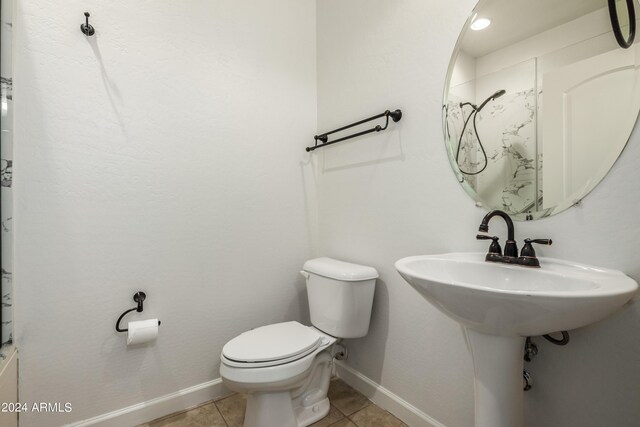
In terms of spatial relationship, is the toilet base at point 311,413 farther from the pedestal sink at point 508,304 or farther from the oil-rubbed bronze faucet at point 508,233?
the oil-rubbed bronze faucet at point 508,233

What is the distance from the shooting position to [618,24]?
0.83m

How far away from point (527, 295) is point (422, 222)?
0.69 metres

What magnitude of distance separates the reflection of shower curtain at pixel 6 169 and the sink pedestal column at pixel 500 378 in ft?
5.23

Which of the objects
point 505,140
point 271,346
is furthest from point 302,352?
point 505,140

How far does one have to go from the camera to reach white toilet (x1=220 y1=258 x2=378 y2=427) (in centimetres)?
117

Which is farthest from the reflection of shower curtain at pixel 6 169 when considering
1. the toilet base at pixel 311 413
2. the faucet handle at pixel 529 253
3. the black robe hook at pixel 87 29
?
the faucet handle at pixel 529 253

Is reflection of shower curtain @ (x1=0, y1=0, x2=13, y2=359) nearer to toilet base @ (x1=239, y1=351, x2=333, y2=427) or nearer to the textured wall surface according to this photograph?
the textured wall surface

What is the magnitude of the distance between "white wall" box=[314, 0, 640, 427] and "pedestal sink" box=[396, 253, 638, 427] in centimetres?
13

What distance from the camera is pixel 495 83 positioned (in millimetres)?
1098

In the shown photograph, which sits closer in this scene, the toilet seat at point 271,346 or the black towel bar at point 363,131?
the toilet seat at point 271,346

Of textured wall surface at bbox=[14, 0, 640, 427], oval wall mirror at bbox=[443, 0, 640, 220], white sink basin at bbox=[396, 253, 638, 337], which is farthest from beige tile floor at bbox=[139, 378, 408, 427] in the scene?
oval wall mirror at bbox=[443, 0, 640, 220]

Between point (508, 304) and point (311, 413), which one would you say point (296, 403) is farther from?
point (508, 304)

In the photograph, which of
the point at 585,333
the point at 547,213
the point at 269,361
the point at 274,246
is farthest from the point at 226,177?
the point at 585,333

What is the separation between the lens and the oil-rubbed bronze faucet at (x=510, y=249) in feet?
2.97
